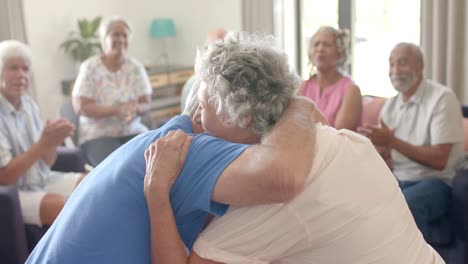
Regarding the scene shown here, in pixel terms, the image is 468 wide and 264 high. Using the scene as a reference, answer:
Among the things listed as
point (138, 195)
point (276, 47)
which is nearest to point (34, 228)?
point (138, 195)

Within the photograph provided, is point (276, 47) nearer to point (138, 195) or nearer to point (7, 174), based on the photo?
point (138, 195)

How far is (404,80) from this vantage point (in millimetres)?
2807

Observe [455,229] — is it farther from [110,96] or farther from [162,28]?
[162,28]

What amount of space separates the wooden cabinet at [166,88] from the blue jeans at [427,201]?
3.09m

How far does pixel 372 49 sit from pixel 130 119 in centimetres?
208

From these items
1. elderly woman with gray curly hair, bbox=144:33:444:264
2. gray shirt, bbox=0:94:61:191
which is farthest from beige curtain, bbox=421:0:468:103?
elderly woman with gray curly hair, bbox=144:33:444:264

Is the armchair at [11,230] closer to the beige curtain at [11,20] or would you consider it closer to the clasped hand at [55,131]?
the clasped hand at [55,131]

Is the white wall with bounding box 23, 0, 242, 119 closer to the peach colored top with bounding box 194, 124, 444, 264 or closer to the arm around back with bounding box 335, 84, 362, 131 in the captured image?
the arm around back with bounding box 335, 84, 362, 131

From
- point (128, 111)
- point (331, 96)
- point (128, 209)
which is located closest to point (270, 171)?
point (128, 209)

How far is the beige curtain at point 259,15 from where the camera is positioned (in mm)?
4707

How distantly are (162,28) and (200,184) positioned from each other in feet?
15.0

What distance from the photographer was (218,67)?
1.25 meters

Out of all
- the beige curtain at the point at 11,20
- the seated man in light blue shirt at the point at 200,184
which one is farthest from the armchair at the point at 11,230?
the beige curtain at the point at 11,20

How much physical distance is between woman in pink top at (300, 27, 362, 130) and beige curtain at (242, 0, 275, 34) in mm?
1485
